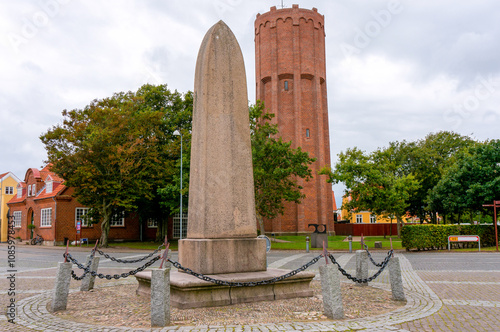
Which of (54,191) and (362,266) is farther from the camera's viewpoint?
(54,191)

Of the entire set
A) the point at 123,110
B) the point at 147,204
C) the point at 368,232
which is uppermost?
the point at 123,110

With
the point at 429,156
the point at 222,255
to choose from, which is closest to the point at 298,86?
the point at 429,156

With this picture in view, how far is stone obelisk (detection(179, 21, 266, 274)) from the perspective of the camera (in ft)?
25.9

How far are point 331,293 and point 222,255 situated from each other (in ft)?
7.42

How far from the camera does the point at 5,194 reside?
186ft

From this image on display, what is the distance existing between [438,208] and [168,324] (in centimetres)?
3520

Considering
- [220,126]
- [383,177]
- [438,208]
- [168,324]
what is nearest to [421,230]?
[383,177]

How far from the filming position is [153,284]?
6.06 m

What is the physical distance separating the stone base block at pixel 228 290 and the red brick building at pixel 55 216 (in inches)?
1174

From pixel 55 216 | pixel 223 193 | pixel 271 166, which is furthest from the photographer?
pixel 55 216

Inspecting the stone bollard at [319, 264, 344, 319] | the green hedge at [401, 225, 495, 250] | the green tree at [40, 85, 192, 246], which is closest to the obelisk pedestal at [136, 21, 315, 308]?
the stone bollard at [319, 264, 344, 319]

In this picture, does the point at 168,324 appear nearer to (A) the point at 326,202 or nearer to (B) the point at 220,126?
(B) the point at 220,126

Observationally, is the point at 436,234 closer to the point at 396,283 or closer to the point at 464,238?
the point at 464,238

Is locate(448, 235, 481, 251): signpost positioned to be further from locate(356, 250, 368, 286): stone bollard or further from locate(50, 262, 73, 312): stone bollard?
locate(50, 262, 73, 312): stone bollard
